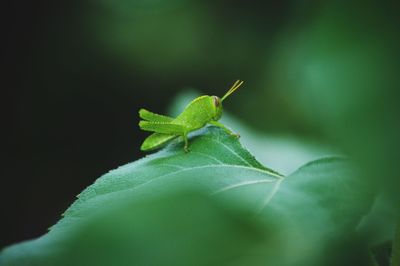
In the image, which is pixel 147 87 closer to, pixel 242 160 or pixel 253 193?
pixel 242 160

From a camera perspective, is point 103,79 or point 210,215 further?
point 103,79

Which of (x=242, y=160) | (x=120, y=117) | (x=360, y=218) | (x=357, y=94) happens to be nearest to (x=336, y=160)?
(x=360, y=218)

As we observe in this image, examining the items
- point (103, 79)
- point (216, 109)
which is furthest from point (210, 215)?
point (103, 79)

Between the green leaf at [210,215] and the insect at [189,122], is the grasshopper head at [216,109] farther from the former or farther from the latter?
the green leaf at [210,215]

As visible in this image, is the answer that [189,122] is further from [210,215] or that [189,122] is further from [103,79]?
[103,79]

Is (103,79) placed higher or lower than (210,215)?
higher

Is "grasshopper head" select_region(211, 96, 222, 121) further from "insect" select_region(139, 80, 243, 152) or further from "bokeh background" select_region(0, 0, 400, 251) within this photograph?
"bokeh background" select_region(0, 0, 400, 251)

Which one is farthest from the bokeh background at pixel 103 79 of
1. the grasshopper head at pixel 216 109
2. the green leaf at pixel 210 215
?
the green leaf at pixel 210 215

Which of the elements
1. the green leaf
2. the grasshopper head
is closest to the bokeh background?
the grasshopper head

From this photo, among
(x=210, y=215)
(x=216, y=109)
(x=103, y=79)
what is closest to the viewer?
(x=210, y=215)
